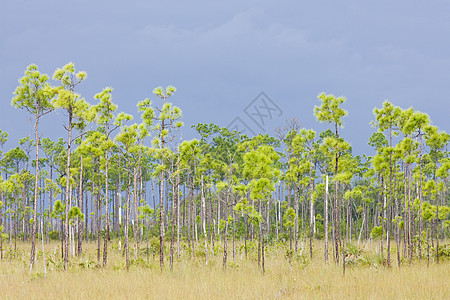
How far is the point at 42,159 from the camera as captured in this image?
145 ft

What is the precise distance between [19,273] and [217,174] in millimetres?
13406

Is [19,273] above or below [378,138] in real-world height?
below

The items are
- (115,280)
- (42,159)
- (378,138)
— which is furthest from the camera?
(42,159)

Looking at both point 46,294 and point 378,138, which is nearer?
point 46,294

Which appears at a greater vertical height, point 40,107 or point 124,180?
point 40,107

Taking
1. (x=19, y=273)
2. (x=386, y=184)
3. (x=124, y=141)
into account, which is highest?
(x=124, y=141)

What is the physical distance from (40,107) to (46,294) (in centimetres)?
884

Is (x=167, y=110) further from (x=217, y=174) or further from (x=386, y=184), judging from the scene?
(x=386, y=184)

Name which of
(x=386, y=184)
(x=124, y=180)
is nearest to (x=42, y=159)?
(x=124, y=180)

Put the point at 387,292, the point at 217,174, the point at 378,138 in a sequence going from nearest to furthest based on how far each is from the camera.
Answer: the point at 387,292 → the point at 217,174 → the point at 378,138

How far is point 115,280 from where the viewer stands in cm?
1231

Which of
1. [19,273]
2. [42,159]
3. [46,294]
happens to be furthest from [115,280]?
[42,159]

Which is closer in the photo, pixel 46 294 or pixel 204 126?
pixel 46 294

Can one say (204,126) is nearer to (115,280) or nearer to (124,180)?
(124,180)
